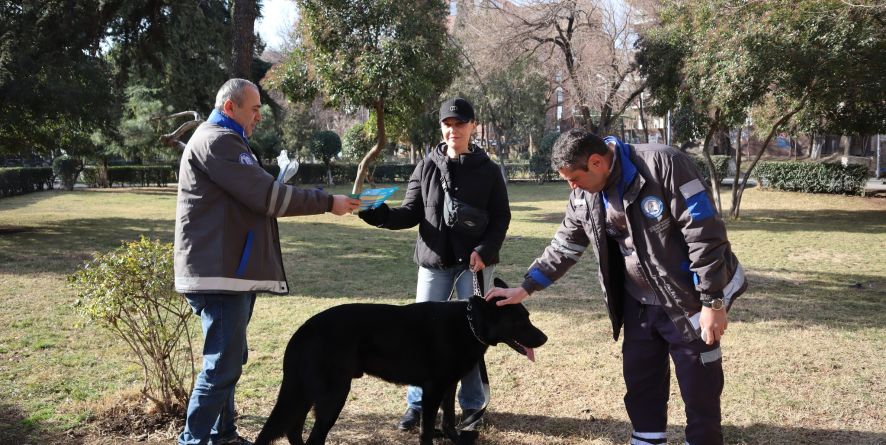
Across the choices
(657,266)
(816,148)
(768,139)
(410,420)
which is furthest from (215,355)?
(816,148)

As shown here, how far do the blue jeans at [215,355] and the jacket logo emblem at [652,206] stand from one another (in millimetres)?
2079

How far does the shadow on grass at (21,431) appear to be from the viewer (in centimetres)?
383

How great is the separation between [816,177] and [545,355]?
22.1 metres

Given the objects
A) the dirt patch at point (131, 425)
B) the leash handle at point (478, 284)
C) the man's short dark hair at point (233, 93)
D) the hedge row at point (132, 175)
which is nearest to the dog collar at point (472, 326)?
the leash handle at point (478, 284)

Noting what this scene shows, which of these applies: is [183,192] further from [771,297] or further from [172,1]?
[172,1]

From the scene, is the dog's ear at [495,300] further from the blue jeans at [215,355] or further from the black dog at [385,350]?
the blue jeans at [215,355]

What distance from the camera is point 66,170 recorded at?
29.5 m

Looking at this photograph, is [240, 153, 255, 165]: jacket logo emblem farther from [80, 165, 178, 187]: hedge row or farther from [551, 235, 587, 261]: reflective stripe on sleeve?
[80, 165, 178, 187]: hedge row

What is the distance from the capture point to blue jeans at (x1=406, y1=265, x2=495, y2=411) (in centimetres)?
403

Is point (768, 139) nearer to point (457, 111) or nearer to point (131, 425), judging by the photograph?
point (457, 111)

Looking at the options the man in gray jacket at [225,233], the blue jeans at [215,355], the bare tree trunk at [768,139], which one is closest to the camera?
the man in gray jacket at [225,233]

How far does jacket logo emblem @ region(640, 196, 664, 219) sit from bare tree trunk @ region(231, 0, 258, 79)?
25.0ft

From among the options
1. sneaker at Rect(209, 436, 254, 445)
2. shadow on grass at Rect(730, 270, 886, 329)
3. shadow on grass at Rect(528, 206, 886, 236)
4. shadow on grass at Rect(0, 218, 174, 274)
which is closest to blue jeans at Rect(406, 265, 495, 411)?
sneaker at Rect(209, 436, 254, 445)

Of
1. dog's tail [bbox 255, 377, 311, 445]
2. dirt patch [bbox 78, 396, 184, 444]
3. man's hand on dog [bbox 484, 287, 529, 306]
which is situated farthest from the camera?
dirt patch [bbox 78, 396, 184, 444]
